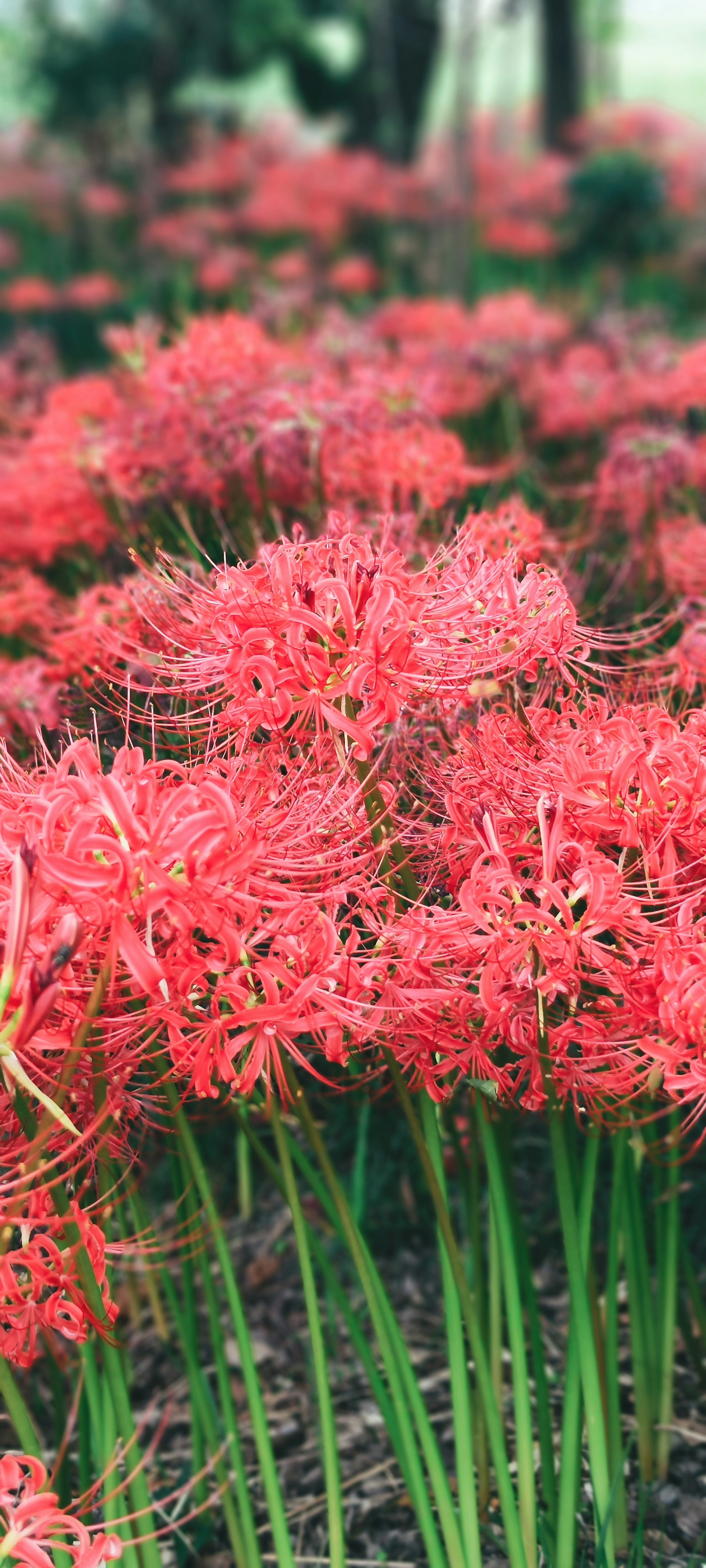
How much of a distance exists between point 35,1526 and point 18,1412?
0.73 feet

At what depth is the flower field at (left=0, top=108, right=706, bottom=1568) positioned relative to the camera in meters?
1.22

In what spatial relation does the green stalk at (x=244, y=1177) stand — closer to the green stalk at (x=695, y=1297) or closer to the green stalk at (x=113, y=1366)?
the green stalk at (x=695, y=1297)

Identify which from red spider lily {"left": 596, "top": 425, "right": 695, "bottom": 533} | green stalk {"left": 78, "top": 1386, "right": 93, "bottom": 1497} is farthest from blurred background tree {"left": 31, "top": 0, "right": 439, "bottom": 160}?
green stalk {"left": 78, "top": 1386, "right": 93, "bottom": 1497}

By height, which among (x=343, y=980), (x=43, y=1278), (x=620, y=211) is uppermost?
(x=620, y=211)

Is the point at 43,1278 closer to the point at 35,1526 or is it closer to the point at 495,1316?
the point at 35,1526

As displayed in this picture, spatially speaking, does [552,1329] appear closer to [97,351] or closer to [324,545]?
[324,545]

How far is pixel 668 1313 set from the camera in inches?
76.9

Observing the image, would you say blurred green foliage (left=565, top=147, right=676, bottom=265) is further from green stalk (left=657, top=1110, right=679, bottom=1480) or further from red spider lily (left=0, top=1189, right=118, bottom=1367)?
red spider lily (left=0, top=1189, right=118, bottom=1367)

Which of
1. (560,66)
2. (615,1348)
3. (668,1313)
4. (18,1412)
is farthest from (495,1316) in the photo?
(560,66)

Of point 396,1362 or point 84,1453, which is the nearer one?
point 396,1362

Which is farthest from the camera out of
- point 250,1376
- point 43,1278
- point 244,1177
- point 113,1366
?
point 244,1177

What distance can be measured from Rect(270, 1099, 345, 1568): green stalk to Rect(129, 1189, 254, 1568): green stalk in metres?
0.14

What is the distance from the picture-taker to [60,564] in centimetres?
362

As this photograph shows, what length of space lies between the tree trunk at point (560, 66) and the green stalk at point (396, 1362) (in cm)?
1339
